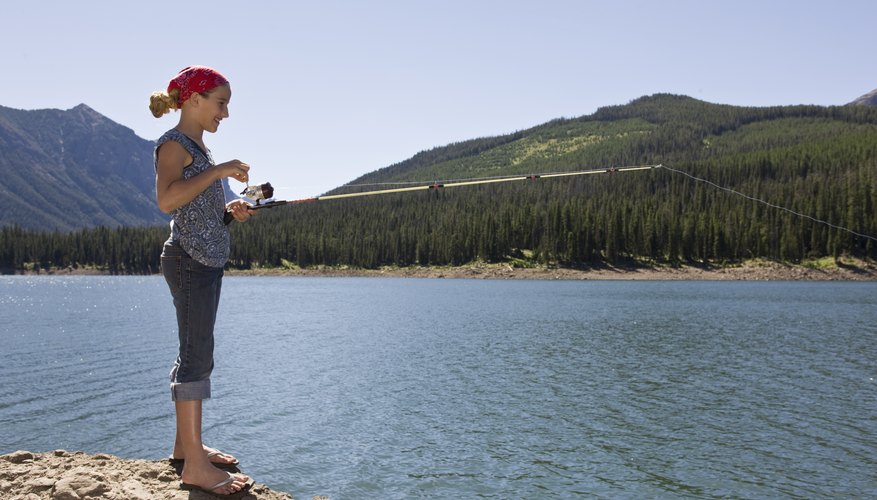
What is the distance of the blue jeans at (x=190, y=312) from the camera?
6227mm

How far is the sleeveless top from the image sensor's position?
620cm

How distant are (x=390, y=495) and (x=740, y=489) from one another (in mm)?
7222

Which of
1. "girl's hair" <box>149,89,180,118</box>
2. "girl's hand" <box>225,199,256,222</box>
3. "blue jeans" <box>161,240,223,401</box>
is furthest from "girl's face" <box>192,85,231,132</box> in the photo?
"blue jeans" <box>161,240,223,401</box>

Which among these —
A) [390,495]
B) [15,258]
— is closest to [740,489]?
[390,495]

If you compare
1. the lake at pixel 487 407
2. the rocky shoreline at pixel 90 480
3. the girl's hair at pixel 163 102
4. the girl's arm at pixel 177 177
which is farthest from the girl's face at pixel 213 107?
the lake at pixel 487 407

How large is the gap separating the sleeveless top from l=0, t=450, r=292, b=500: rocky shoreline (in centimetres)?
252

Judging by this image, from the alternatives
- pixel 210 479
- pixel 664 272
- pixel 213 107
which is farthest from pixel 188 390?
pixel 664 272

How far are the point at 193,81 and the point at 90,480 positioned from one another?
14.1 ft

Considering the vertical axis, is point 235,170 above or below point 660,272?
above

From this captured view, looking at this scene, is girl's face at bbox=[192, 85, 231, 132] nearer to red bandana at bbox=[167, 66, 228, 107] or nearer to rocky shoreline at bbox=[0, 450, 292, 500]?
red bandana at bbox=[167, 66, 228, 107]

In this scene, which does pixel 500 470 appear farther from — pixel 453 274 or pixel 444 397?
pixel 453 274

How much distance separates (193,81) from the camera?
639 cm

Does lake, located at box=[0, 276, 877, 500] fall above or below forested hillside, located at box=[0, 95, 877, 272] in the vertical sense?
below

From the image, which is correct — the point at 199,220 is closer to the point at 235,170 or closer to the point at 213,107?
the point at 235,170
